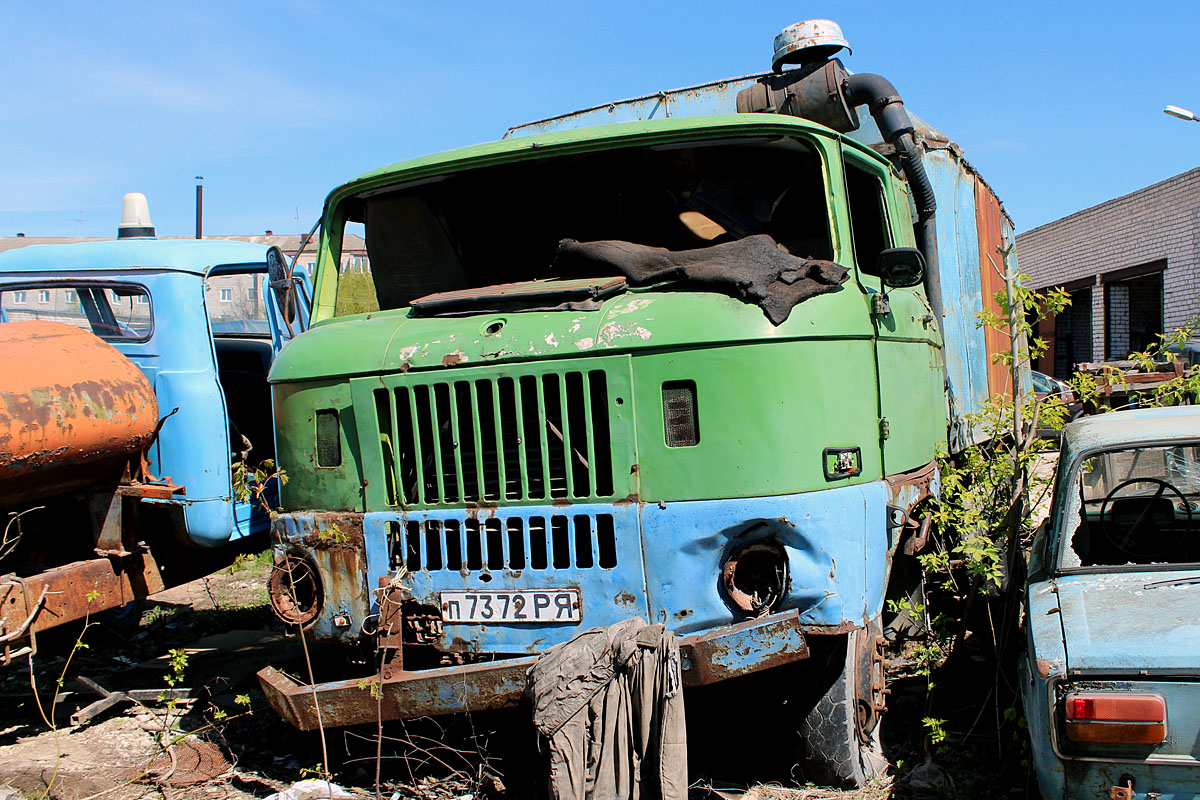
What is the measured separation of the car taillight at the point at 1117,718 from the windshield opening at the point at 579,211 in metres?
1.94


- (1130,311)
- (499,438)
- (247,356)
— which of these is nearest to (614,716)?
(499,438)

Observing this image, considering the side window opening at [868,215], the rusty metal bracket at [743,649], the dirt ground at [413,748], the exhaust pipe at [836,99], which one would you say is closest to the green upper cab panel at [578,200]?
the side window opening at [868,215]

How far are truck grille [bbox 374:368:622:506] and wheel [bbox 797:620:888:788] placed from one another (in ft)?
3.37

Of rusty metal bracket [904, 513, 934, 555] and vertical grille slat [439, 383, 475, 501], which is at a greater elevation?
vertical grille slat [439, 383, 475, 501]

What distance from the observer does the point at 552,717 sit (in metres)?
3.14

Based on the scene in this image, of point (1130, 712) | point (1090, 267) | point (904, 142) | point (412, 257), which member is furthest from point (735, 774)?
point (1090, 267)

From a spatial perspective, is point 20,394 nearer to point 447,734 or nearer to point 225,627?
point 447,734

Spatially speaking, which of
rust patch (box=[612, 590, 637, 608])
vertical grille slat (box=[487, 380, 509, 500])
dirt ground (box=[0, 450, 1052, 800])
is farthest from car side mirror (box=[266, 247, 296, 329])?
rust patch (box=[612, 590, 637, 608])

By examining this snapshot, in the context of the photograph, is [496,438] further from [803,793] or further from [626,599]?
[803,793]

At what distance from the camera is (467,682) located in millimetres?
3373

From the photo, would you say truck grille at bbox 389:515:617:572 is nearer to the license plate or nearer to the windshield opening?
the license plate

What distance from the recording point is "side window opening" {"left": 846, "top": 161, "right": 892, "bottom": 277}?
14.8ft

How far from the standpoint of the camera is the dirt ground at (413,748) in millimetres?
3707

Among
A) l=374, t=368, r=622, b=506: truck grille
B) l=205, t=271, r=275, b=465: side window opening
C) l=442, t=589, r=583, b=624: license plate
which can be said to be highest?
l=205, t=271, r=275, b=465: side window opening
